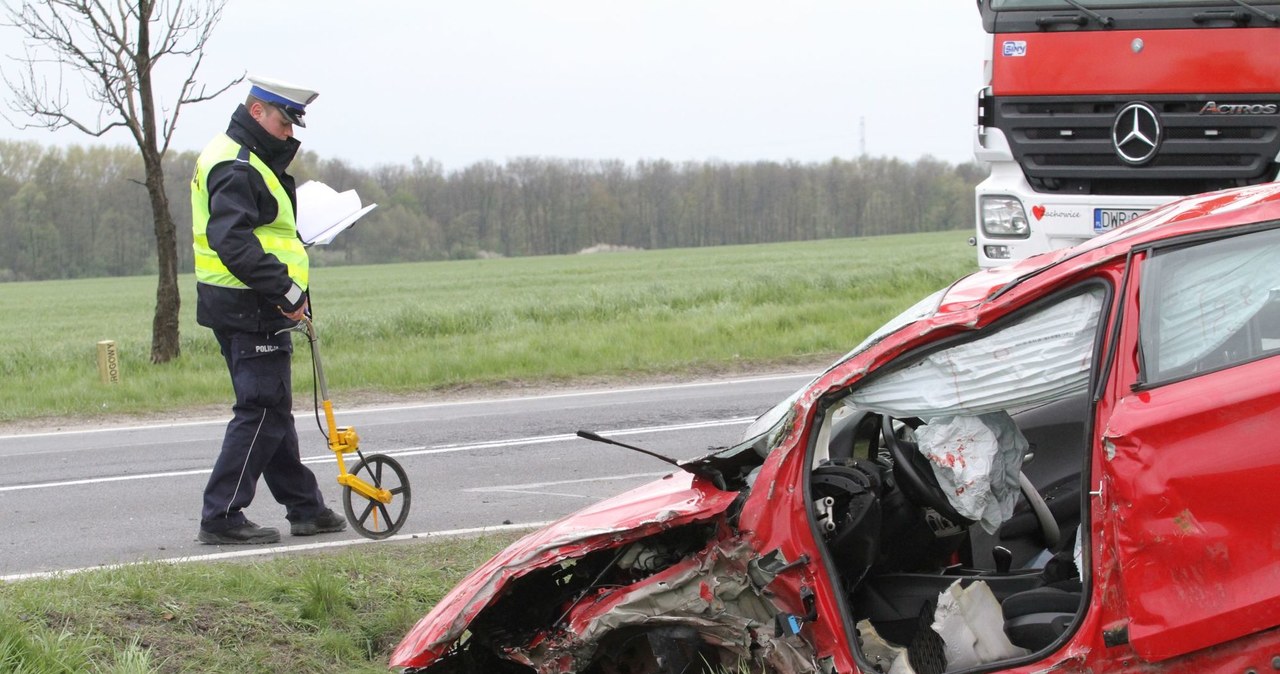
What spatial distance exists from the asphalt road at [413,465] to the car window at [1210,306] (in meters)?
4.21

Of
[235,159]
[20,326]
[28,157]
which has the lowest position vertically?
[20,326]

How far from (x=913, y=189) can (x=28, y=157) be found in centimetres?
5872

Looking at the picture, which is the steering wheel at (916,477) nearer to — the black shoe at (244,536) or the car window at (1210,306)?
the car window at (1210,306)

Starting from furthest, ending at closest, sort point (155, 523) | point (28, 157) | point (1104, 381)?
point (28, 157), point (155, 523), point (1104, 381)

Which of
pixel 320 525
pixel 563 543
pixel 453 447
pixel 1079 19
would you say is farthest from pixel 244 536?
pixel 1079 19

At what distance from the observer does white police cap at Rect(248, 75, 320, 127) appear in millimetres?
5969

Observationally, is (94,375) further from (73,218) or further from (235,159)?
(73,218)

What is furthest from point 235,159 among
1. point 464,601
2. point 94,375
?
point 94,375

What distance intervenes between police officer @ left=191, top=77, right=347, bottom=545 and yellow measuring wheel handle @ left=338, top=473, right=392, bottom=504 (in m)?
0.42

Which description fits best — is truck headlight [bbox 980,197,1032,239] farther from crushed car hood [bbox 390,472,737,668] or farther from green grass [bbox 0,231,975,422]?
crushed car hood [bbox 390,472,737,668]

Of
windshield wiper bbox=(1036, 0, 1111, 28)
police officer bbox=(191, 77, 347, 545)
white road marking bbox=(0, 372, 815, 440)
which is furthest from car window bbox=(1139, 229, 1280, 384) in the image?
white road marking bbox=(0, 372, 815, 440)

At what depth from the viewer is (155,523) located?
23.0ft

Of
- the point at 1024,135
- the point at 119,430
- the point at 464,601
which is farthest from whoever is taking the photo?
the point at 119,430

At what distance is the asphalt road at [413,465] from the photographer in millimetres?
6648
